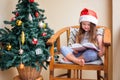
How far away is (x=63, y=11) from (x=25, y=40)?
770 millimetres

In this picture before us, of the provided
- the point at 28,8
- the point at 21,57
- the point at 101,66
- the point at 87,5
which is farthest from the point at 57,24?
the point at 101,66

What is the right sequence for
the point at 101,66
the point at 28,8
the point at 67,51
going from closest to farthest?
1. the point at 101,66
2. the point at 67,51
3. the point at 28,8

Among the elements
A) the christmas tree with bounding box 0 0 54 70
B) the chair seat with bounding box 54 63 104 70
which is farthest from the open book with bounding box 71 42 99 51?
the christmas tree with bounding box 0 0 54 70

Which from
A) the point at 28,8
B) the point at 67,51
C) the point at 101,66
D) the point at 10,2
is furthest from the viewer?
the point at 10,2

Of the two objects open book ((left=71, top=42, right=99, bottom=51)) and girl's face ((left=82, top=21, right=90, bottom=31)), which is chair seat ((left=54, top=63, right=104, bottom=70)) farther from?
girl's face ((left=82, top=21, right=90, bottom=31))

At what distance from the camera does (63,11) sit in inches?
110

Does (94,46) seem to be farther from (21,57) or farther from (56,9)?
(56,9)

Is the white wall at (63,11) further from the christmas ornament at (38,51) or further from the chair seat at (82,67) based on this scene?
the chair seat at (82,67)

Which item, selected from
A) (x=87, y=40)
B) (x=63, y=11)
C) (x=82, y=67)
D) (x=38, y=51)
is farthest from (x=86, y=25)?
(x=63, y=11)

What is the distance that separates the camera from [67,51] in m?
2.07

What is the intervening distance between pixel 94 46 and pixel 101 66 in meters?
0.20

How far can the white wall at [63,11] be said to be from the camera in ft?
8.70

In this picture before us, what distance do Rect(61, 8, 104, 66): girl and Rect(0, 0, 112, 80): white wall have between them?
1.79 feet

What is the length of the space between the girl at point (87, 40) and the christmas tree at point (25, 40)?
294mm
